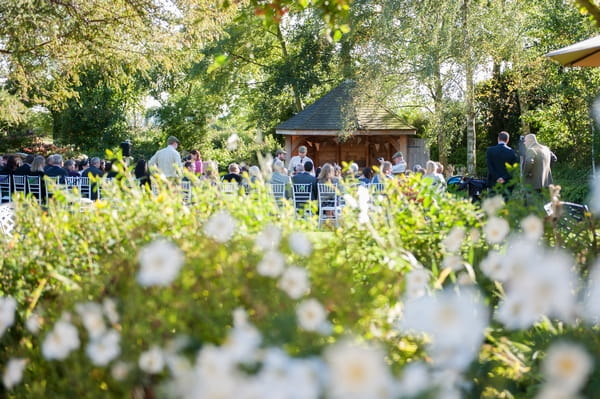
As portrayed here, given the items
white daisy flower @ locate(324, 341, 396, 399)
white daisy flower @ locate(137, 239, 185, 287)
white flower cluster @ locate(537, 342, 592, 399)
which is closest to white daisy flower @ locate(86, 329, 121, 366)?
white daisy flower @ locate(137, 239, 185, 287)

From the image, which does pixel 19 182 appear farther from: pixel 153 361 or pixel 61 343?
pixel 153 361

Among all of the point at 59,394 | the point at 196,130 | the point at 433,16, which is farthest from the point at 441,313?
the point at 196,130

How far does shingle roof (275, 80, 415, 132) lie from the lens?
21469mm

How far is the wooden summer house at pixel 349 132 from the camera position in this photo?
21828 mm

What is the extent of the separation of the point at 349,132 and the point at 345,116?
1.74ft

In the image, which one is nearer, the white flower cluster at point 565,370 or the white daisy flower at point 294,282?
Answer: the white flower cluster at point 565,370

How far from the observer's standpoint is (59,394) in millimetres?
2043

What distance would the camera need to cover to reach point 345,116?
70.4ft

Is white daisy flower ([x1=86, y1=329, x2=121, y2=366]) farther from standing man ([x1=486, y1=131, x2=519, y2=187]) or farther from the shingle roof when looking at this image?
the shingle roof

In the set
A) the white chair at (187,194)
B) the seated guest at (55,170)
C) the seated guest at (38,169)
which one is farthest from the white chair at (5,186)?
the white chair at (187,194)

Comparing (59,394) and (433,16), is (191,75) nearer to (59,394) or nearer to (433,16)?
(433,16)

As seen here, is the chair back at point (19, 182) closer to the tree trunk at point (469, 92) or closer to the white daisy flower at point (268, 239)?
the white daisy flower at point (268, 239)

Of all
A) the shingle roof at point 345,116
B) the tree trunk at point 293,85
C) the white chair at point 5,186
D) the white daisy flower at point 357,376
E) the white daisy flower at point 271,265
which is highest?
the tree trunk at point 293,85

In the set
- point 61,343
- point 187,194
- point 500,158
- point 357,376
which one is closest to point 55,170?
point 187,194
